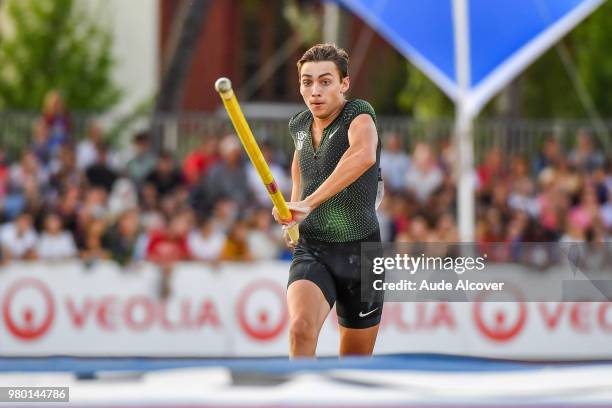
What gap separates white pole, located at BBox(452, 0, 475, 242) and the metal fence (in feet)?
10.1

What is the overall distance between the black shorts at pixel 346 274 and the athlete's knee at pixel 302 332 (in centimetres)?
32

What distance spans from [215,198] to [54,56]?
33.6 feet

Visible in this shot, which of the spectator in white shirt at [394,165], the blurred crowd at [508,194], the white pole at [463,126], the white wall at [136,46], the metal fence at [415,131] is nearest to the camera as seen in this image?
the white pole at [463,126]

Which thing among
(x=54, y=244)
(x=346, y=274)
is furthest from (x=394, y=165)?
(x=346, y=274)

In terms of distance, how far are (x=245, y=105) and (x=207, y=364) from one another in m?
23.1

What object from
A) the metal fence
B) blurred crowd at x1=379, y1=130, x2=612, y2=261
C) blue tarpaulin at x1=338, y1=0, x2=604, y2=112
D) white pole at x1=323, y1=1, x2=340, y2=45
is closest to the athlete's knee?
blurred crowd at x1=379, y1=130, x2=612, y2=261

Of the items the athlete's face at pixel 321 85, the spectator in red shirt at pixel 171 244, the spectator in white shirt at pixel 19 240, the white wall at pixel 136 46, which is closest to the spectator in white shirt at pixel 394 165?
the spectator in red shirt at pixel 171 244

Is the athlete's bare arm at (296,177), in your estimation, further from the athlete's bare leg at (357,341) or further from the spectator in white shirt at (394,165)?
the spectator in white shirt at (394,165)

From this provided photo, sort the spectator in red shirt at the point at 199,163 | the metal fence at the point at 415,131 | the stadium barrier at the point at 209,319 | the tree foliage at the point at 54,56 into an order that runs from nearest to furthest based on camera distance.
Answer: the stadium barrier at the point at 209,319 < the spectator in red shirt at the point at 199,163 < the metal fence at the point at 415,131 < the tree foliage at the point at 54,56

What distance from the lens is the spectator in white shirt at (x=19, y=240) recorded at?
14.0 meters

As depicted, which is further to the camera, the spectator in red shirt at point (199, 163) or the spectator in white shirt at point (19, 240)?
the spectator in red shirt at point (199, 163)

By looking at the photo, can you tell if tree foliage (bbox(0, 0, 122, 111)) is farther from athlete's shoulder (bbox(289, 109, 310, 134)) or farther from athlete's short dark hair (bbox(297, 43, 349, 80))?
athlete's short dark hair (bbox(297, 43, 349, 80))

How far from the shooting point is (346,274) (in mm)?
6719

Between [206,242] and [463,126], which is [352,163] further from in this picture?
[206,242]
